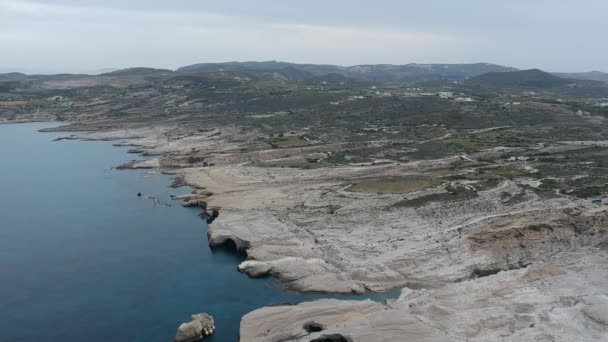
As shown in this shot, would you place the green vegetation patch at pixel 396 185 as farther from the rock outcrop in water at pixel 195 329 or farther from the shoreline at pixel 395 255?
the rock outcrop in water at pixel 195 329

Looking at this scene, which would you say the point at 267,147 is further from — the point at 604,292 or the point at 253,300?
the point at 604,292

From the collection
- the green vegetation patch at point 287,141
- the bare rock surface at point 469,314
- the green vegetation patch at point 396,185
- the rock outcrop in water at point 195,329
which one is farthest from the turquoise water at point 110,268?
the green vegetation patch at point 287,141

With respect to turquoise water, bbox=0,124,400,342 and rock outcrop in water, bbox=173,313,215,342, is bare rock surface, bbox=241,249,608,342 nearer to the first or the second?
rock outcrop in water, bbox=173,313,215,342

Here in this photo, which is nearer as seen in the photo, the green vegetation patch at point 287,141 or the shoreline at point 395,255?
the shoreline at point 395,255

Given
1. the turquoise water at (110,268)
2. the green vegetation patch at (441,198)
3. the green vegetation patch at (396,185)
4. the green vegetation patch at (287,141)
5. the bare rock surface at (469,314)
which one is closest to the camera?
the bare rock surface at (469,314)

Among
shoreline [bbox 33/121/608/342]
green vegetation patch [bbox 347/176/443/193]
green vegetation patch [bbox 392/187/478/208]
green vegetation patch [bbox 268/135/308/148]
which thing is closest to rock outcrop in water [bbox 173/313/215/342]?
shoreline [bbox 33/121/608/342]

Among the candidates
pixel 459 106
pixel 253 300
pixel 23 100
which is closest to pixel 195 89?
pixel 23 100
